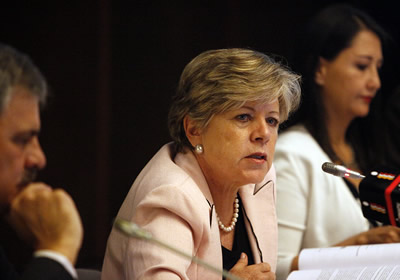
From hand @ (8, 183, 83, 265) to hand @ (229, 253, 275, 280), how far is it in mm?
493

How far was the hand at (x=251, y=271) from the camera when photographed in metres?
1.64

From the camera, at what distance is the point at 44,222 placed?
128 cm

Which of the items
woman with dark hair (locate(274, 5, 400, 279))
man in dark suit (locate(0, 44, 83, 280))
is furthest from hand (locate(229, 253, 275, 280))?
woman with dark hair (locate(274, 5, 400, 279))

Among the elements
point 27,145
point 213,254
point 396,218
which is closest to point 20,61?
point 27,145

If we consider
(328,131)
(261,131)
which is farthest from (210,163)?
(328,131)

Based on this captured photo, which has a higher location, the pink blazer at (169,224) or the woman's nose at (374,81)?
the woman's nose at (374,81)

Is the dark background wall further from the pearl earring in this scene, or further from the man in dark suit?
A: the man in dark suit

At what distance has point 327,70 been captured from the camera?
262 cm

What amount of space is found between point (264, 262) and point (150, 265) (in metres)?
0.38

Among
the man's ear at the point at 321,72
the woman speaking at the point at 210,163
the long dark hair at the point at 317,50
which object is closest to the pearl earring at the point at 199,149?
the woman speaking at the point at 210,163

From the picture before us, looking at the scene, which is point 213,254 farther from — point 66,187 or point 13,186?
point 66,187

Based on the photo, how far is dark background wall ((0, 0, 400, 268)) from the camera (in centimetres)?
269

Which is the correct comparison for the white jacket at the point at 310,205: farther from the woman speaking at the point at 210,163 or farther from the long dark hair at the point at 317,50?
the woman speaking at the point at 210,163

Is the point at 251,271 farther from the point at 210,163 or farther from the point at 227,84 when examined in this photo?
the point at 227,84
